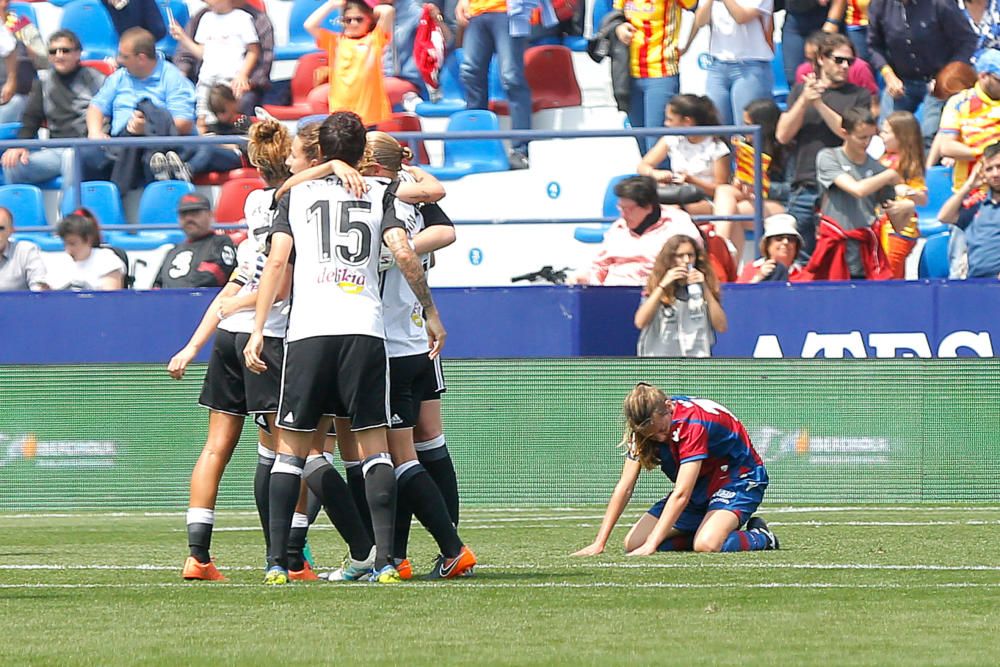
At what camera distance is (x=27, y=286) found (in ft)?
49.4

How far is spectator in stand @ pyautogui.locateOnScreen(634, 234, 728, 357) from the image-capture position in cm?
1321

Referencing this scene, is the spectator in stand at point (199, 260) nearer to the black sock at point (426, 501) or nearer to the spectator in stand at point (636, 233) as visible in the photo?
the spectator in stand at point (636, 233)

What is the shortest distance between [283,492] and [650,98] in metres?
9.37

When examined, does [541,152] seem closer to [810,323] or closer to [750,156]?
[750,156]

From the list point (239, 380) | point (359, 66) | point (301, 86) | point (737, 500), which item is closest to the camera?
point (239, 380)

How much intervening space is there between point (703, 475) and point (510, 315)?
15.4ft

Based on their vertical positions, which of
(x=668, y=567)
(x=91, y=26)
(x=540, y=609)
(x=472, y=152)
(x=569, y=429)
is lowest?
(x=569, y=429)

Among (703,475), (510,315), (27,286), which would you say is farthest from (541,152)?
(703,475)

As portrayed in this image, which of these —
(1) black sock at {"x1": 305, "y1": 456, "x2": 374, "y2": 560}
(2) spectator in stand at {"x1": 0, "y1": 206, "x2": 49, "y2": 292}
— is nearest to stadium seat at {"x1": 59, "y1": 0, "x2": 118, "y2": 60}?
(2) spectator in stand at {"x1": 0, "y1": 206, "x2": 49, "y2": 292}

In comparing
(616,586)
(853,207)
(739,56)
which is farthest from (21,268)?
(616,586)

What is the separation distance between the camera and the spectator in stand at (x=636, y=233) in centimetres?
1359

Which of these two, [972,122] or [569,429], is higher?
[972,122]

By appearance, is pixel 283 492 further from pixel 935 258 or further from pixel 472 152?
pixel 472 152

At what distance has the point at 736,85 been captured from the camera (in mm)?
15578
